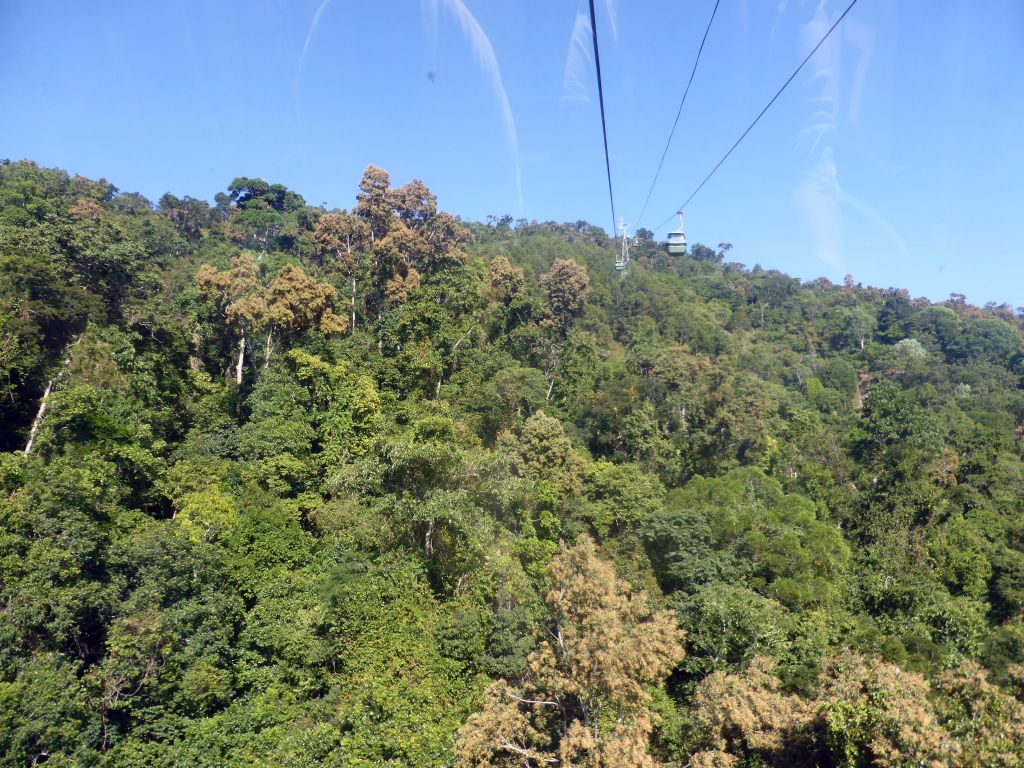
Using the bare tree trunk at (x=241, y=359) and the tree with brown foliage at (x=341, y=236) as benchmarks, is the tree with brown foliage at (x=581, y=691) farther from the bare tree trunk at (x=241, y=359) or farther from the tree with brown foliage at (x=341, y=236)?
the tree with brown foliage at (x=341, y=236)

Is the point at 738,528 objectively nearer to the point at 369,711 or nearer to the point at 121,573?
the point at 369,711

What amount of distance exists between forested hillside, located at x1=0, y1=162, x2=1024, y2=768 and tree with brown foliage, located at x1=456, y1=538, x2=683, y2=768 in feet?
Answer: 0.24

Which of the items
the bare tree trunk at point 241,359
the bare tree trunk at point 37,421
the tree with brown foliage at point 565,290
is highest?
the tree with brown foliage at point 565,290

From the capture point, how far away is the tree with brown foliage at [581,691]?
10234mm

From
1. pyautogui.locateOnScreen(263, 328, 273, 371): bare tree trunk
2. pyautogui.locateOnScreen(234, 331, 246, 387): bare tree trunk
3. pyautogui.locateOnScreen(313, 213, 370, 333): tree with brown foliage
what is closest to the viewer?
pyautogui.locateOnScreen(263, 328, 273, 371): bare tree trunk

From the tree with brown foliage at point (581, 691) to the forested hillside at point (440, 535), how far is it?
73 mm

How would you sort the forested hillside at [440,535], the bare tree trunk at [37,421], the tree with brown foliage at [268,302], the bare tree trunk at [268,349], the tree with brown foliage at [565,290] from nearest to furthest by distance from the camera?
the forested hillside at [440,535], the bare tree trunk at [37,421], the tree with brown foliage at [268,302], the bare tree trunk at [268,349], the tree with brown foliage at [565,290]

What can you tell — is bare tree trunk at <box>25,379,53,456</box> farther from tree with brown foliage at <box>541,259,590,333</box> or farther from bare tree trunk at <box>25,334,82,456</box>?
tree with brown foliage at <box>541,259,590,333</box>

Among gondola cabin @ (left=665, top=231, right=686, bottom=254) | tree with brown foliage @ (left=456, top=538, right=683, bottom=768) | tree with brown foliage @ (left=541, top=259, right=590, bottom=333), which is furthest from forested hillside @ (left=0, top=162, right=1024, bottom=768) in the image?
gondola cabin @ (left=665, top=231, right=686, bottom=254)

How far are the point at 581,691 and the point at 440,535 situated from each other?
6.56 meters

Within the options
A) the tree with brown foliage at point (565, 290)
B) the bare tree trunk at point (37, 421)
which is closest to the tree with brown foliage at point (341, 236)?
the tree with brown foliage at point (565, 290)

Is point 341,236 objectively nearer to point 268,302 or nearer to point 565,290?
point 268,302

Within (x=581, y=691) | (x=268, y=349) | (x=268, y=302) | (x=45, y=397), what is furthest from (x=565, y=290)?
(x=581, y=691)

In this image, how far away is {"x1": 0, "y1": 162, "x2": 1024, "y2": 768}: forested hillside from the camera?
11.1m
